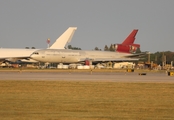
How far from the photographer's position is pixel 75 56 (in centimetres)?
11094

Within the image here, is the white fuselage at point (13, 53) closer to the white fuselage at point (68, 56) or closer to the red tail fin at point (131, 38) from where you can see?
the white fuselage at point (68, 56)

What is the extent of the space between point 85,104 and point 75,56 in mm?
88306

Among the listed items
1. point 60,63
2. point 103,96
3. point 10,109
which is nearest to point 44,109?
point 10,109

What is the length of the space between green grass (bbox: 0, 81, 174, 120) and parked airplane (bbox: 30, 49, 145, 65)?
76.7 metres

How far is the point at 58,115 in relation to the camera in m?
18.8

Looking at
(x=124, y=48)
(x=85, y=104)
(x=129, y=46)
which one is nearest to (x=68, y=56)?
(x=124, y=48)

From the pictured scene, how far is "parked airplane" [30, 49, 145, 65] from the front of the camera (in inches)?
4237

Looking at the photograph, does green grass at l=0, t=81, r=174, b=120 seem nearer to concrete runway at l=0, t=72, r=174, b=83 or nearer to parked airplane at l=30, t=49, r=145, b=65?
concrete runway at l=0, t=72, r=174, b=83

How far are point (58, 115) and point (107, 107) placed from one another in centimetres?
357

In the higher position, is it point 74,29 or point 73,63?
point 74,29

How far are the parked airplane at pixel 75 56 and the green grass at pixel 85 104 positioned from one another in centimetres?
7666

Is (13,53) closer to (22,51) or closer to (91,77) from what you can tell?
(22,51)

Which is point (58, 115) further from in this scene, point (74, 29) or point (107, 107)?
point (74, 29)

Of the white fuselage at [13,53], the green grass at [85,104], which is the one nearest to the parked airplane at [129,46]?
the white fuselage at [13,53]
